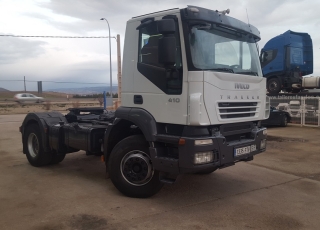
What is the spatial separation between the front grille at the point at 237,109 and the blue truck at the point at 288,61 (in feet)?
46.8

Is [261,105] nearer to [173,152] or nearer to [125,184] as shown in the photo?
[173,152]

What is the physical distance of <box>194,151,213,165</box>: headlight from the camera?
4824 mm

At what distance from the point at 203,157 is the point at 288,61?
16510 millimetres

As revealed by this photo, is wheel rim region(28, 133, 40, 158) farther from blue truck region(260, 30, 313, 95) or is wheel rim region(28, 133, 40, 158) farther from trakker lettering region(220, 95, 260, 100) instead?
blue truck region(260, 30, 313, 95)

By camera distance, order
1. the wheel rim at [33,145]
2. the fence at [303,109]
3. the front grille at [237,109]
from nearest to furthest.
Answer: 1. the front grille at [237,109]
2. the wheel rim at [33,145]
3. the fence at [303,109]

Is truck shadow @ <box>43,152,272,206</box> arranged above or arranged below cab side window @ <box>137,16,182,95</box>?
below

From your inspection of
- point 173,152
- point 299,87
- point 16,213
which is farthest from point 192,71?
point 299,87

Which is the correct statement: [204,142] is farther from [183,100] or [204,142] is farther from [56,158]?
[56,158]

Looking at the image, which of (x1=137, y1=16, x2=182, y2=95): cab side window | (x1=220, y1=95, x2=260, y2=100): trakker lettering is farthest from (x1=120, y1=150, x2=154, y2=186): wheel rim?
(x1=220, y1=95, x2=260, y2=100): trakker lettering

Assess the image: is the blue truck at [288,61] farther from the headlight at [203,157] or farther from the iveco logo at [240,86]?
the headlight at [203,157]

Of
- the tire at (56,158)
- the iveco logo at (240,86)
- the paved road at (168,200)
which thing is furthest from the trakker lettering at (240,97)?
the tire at (56,158)

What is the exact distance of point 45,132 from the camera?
768 centimetres

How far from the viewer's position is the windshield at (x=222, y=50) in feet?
16.5

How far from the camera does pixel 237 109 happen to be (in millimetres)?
5547
